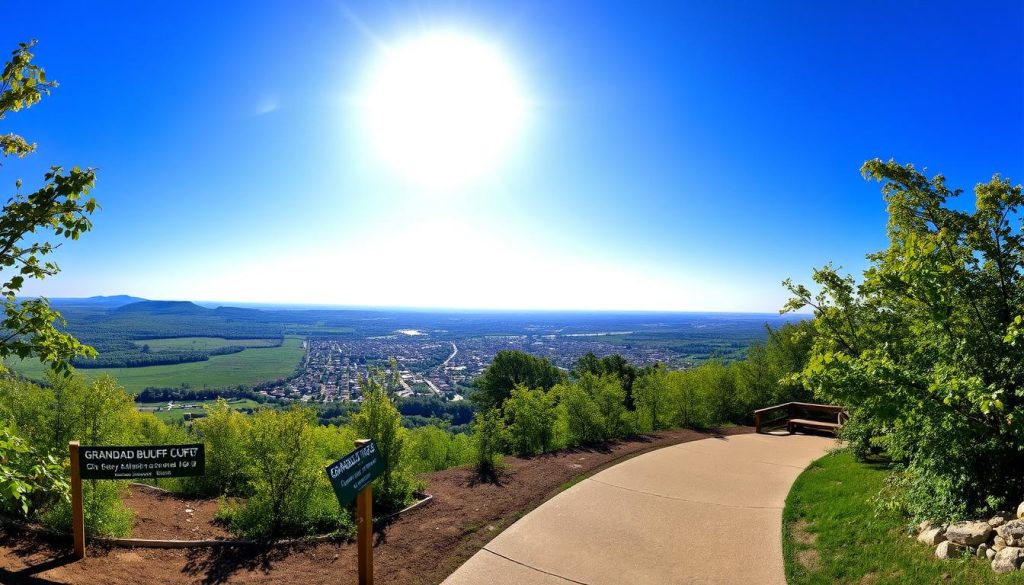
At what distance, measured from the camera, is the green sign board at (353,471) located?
4.99 meters

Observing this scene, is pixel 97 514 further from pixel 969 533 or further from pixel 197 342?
pixel 197 342

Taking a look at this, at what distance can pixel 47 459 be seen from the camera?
14.1ft

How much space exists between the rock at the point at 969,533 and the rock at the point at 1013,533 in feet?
0.56

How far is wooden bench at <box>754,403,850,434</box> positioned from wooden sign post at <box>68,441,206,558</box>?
14619mm

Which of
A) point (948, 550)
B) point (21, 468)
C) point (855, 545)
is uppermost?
point (21, 468)

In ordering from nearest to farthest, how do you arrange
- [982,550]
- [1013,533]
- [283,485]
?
1. [1013,533]
2. [982,550]
3. [283,485]

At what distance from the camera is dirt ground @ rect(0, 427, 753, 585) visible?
18.6 ft

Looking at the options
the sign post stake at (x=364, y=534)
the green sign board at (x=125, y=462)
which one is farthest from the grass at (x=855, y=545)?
the green sign board at (x=125, y=462)

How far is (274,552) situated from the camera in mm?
6602

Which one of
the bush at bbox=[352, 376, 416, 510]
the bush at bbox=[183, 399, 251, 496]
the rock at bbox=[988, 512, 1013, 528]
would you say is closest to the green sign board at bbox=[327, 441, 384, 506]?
the bush at bbox=[352, 376, 416, 510]

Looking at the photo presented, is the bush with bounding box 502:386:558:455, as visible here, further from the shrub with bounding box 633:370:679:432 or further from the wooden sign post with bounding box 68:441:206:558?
the wooden sign post with bounding box 68:441:206:558

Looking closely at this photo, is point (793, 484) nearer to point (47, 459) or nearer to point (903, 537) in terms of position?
point (903, 537)

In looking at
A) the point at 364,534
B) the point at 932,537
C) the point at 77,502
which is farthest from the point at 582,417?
the point at 77,502

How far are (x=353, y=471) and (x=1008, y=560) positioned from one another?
20.8 ft
